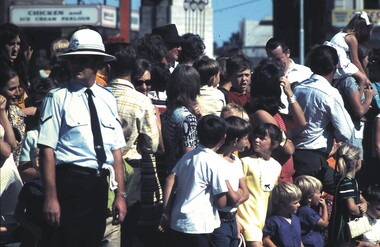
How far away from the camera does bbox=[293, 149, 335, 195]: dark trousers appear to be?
9.87m

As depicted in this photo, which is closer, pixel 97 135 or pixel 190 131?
pixel 97 135

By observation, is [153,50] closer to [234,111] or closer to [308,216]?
[234,111]

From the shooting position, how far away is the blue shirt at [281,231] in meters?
9.14

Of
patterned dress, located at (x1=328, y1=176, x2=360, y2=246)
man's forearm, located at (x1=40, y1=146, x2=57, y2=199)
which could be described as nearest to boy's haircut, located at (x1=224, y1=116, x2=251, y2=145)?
patterned dress, located at (x1=328, y1=176, x2=360, y2=246)

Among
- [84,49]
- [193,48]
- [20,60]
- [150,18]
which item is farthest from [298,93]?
[150,18]

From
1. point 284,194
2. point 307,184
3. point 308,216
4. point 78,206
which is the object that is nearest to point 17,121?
point 78,206

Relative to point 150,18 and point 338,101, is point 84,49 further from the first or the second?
point 150,18

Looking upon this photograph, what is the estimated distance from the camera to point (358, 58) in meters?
11.3

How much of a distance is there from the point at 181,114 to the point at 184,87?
0.24 meters

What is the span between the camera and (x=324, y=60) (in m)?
10.1

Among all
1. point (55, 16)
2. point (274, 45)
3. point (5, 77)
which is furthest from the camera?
point (55, 16)

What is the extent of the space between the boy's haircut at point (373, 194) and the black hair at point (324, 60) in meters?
1.30

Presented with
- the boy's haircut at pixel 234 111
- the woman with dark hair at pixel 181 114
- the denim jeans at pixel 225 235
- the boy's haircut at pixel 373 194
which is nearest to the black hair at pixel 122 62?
the woman with dark hair at pixel 181 114

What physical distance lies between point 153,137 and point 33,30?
41.6 meters
